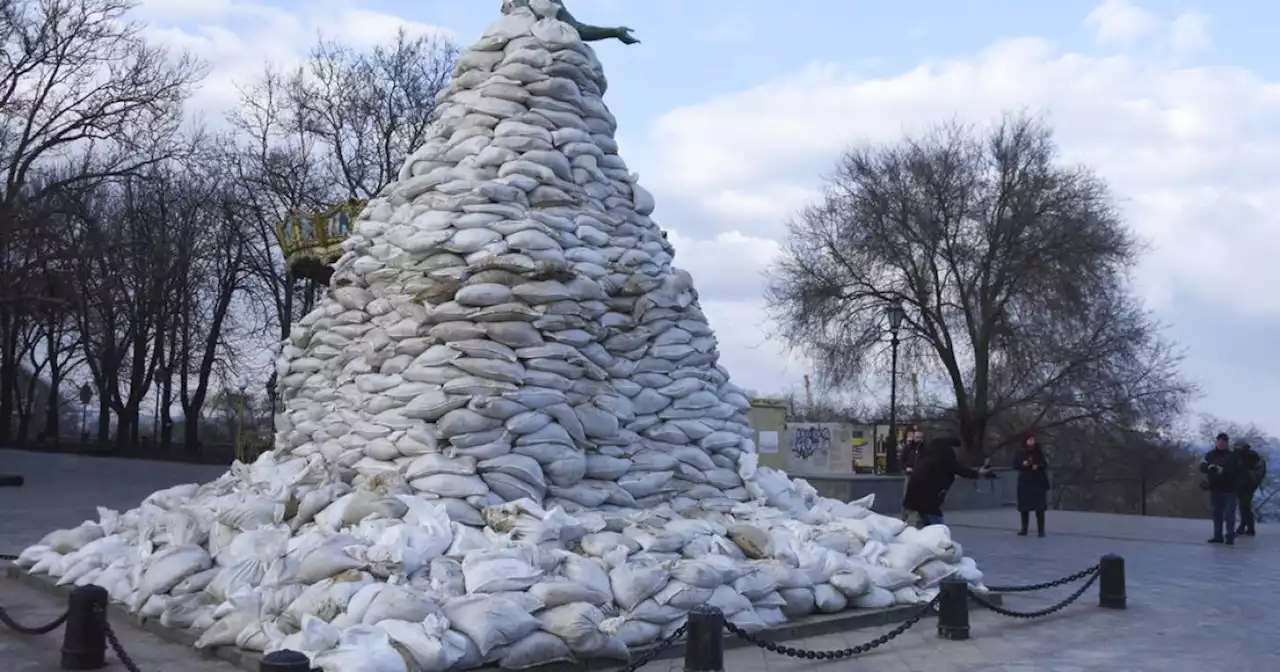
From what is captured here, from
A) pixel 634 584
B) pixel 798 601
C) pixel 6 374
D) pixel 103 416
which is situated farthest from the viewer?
pixel 103 416

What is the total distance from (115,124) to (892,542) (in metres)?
18.1

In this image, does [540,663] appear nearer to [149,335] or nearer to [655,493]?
[655,493]

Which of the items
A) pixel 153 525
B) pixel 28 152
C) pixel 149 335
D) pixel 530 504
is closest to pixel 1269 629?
pixel 530 504

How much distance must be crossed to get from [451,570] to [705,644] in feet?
4.46

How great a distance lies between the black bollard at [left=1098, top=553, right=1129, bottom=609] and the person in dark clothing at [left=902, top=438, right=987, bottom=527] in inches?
52.4

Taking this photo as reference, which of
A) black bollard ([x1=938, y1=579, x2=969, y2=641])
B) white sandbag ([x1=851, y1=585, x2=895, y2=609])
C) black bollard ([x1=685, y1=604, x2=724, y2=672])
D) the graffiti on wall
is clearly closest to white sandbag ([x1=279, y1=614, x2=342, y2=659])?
black bollard ([x1=685, y1=604, x2=724, y2=672])

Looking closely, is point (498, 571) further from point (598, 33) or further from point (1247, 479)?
point (1247, 479)

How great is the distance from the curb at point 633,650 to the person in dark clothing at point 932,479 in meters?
1.21

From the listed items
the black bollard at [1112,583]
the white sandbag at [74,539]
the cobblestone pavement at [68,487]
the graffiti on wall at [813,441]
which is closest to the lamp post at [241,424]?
the cobblestone pavement at [68,487]

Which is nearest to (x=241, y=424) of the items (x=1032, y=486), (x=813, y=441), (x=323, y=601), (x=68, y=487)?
(x=68, y=487)

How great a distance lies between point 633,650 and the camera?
546 centimetres

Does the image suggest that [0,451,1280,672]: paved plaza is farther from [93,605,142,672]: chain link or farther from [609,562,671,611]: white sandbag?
[609,562,671,611]: white sandbag

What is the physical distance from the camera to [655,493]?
7.11 m

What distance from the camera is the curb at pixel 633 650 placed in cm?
516
